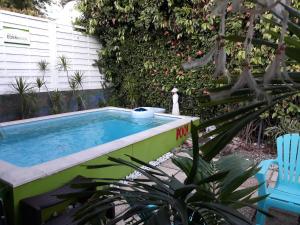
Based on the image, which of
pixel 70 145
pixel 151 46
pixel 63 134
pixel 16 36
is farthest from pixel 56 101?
pixel 151 46

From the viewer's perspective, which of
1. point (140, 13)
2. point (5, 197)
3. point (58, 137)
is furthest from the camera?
point (140, 13)

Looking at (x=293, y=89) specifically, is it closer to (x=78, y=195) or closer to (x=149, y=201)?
(x=149, y=201)

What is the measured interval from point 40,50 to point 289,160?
6993mm

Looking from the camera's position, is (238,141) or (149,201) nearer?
(149,201)

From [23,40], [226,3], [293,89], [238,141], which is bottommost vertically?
[238,141]

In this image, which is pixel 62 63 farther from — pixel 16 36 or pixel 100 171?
pixel 100 171

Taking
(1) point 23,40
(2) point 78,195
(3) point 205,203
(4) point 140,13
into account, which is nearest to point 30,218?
(2) point 78,195

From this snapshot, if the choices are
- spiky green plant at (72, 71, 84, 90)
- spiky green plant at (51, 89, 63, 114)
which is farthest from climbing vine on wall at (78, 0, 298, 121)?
spiky green plant at (51, 89, 63, 114)

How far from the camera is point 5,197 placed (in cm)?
283

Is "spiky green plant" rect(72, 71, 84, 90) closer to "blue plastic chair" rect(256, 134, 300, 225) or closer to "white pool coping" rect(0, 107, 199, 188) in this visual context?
"white pool coping" rect(0, 107, 199, 188)

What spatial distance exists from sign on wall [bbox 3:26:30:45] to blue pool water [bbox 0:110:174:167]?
228 cm

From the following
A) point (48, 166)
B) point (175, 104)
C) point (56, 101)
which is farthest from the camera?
point (175, 104)

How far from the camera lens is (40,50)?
305 inches

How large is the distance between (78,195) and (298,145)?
2968mm
